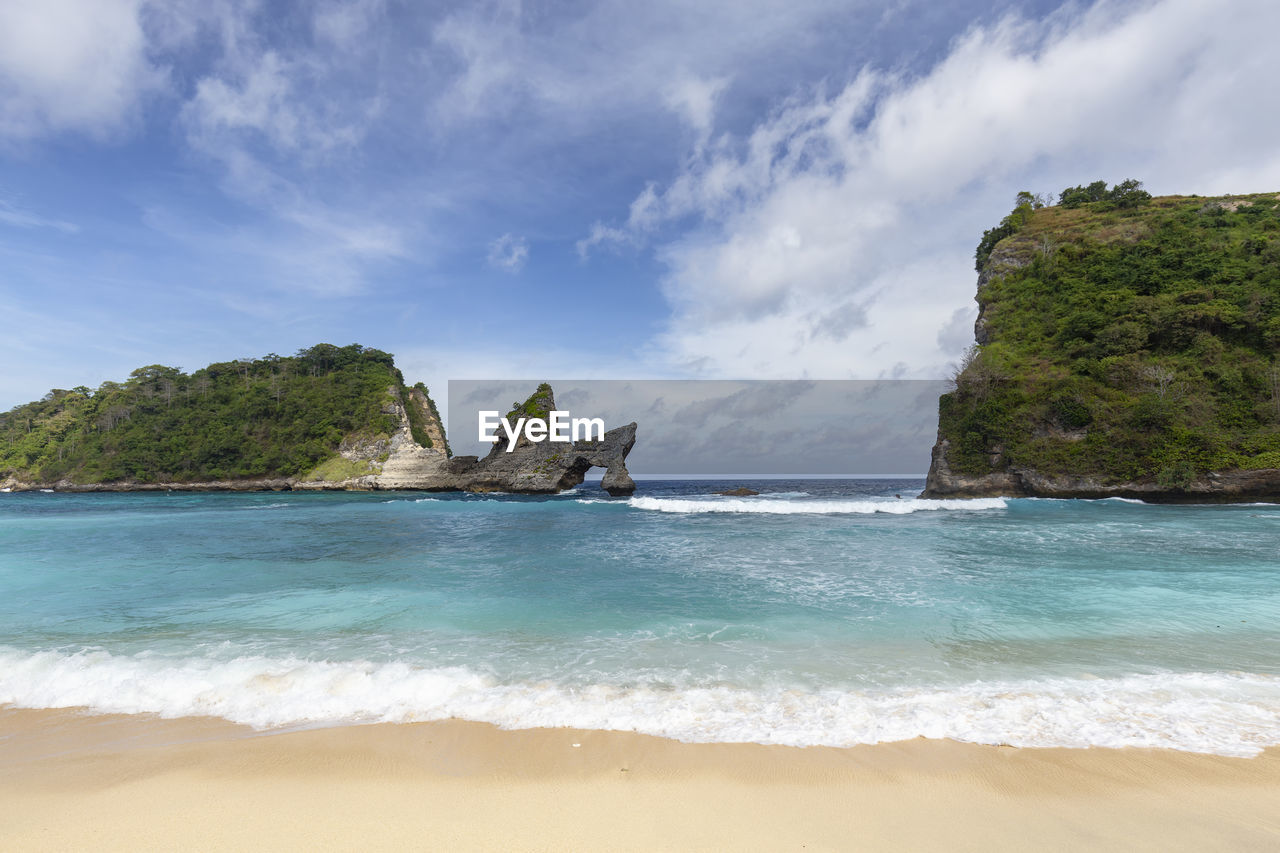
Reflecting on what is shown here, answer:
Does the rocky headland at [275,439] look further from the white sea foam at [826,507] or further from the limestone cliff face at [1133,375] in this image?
the limestone cliff face at [1133,375]

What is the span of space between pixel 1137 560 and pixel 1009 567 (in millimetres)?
3273

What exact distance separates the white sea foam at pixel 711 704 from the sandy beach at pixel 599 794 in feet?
0.71

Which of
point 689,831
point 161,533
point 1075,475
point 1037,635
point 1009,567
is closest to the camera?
point 689,831

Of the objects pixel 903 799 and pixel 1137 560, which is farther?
pixel 1137 560

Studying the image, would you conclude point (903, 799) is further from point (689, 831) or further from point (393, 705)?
point (393, 705)

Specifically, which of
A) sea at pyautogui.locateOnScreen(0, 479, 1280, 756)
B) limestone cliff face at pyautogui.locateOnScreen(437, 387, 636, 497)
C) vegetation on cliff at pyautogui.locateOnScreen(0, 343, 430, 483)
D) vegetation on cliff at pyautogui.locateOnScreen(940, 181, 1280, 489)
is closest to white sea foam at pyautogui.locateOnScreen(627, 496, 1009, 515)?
vegetation on cliff at pyautogui.locateOnScreen(940, 181, 1280, 489)

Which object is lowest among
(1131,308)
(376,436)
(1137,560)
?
(1137,560)

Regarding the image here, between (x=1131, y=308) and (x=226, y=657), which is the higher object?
(x=1131, y=308)

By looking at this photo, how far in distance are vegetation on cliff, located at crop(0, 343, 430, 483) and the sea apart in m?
49.2

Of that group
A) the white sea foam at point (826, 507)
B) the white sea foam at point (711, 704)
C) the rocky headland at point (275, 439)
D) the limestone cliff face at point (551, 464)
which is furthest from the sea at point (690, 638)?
the rocky headland at point (275, 439)

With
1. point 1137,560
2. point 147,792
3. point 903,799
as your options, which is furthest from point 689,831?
point 1137,560

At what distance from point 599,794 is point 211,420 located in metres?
80.6

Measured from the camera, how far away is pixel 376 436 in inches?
2216

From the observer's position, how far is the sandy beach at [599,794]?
8.36ft
